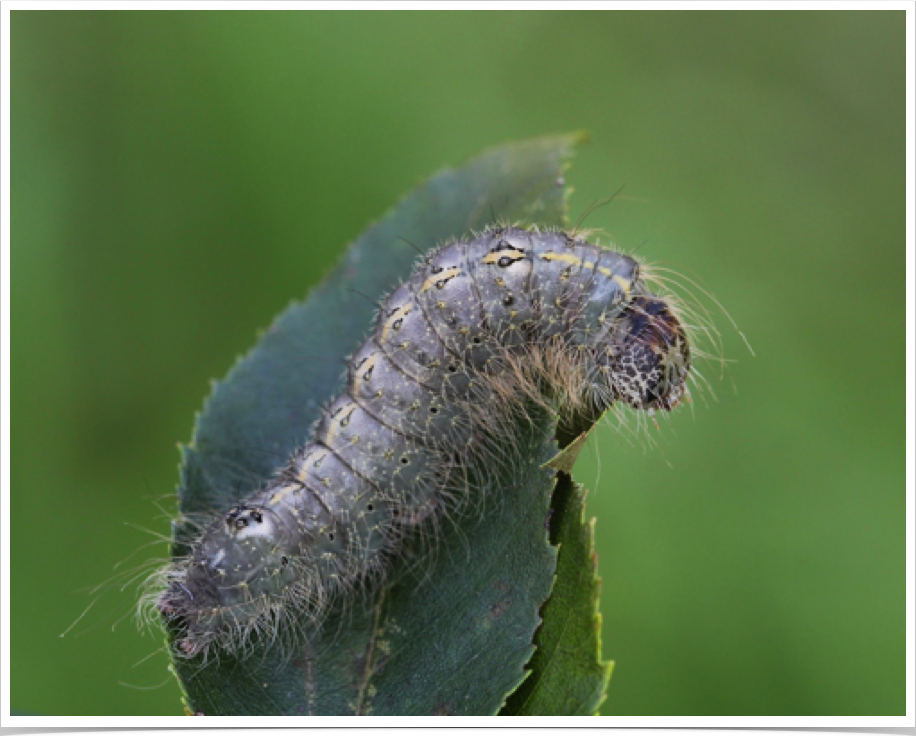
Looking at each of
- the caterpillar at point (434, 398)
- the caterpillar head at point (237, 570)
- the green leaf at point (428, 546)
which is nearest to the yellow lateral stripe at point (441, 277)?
the caterpillar at point (434, 398)

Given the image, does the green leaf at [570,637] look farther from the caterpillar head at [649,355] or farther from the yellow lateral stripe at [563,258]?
the yellow lateral stripe at [563,258]

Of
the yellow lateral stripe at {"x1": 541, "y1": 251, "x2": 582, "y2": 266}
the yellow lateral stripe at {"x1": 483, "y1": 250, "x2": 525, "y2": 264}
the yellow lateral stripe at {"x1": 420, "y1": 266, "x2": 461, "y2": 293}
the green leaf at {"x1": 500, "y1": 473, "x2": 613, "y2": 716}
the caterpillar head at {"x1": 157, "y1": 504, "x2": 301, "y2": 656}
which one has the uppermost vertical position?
the yellow lateral stripe at {"x1": 541, "y1": 251, "x2": 582, "y2": 266}

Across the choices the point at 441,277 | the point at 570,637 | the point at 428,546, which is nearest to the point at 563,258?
the point at 441,277

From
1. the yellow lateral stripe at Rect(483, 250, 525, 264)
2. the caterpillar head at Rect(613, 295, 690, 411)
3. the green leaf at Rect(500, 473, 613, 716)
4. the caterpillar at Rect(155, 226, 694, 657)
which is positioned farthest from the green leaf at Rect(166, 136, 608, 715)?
the caterpillar head at Rect(613, 295, 690, 411)

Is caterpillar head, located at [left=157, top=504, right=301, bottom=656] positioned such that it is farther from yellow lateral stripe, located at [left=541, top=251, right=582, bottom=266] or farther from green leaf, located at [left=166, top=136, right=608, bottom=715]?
yellow lateral stripe, located at [left=541, top=251, right=582, bottom=266]

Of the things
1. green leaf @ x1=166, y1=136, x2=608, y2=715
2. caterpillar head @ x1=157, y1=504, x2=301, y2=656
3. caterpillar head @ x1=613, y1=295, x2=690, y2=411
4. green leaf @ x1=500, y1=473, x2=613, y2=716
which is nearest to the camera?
green leaf @ x1=500, y1=473, x2=613, y2=716

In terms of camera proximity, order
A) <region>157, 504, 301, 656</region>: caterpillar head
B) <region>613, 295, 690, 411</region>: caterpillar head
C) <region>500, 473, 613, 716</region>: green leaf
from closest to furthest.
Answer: <region>500, 473, 613, 716</region>: green leaf → <region>157, 504, 301, 656</region>: caterpillar head → <region>613, 295, 690, 411</region>: caterpillar head
